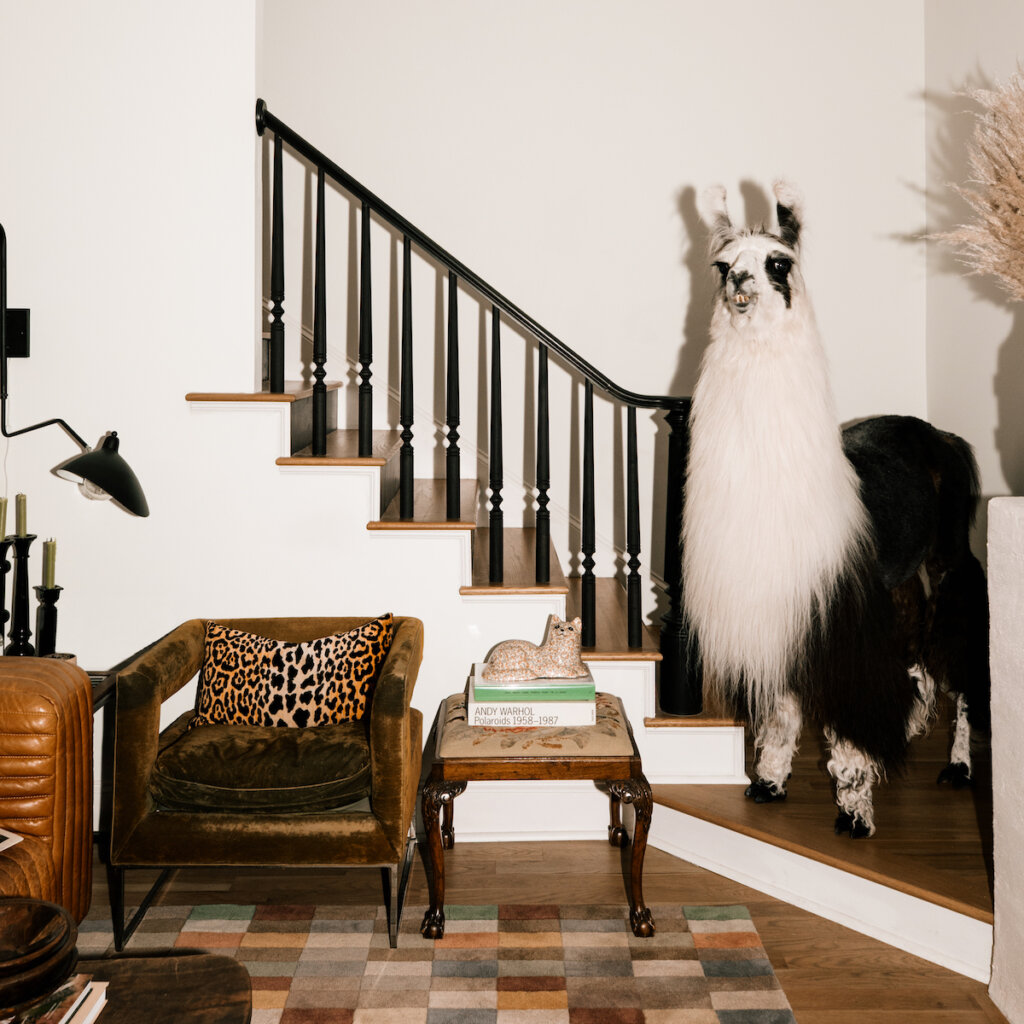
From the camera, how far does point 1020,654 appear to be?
1904mm

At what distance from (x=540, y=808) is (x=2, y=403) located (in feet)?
6.65

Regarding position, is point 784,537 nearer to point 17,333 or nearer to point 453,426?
point 453,426

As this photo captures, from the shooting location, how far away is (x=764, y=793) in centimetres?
272

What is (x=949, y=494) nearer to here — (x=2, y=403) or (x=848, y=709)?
(x=848, y=709)

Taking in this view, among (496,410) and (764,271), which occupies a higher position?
(764,271)

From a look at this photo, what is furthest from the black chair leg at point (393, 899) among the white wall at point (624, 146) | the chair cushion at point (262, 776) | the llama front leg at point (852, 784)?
the white wall at point (624, 146)

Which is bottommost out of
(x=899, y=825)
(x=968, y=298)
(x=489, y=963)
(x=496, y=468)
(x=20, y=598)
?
(x=489, y=963)

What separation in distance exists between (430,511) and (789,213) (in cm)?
144

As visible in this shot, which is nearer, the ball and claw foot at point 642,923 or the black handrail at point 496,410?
the ball and claw foot at point 642,923

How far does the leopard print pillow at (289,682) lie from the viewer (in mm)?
2574

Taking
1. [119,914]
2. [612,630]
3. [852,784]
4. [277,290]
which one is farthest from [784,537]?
[119,914]

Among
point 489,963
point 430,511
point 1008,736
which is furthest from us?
point 430,511

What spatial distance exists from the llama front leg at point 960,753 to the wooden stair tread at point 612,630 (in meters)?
0.93

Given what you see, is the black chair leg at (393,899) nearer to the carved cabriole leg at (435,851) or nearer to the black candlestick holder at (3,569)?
the carved cabriole leg at (435,851)
